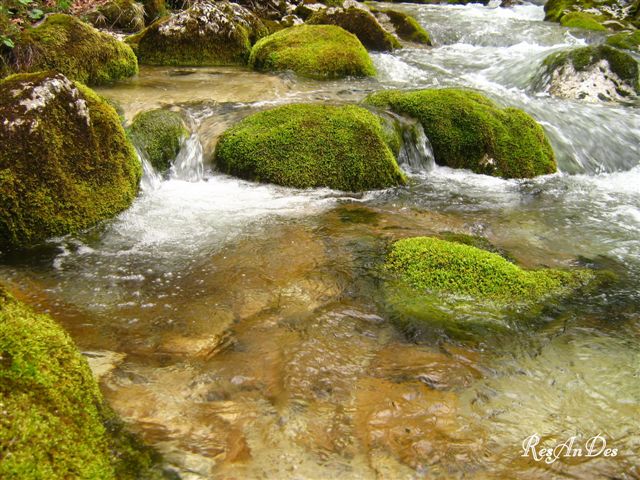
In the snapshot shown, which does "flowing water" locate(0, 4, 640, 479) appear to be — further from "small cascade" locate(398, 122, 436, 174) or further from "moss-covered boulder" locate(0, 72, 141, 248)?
"moss-covered boulder" locate(0, 72, 141, 248)

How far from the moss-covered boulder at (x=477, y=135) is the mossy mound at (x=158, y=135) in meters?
3.16

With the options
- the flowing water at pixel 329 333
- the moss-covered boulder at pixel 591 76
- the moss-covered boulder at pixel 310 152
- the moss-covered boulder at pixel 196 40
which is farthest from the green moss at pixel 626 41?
the moss-covered boulder at pixel 310 152

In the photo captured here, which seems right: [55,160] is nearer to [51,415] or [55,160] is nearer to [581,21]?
[51,415]

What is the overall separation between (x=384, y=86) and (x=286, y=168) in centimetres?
473

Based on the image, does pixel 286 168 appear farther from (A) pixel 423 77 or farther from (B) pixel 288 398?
(A) pixel 423 77

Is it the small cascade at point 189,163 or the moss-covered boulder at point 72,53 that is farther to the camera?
the moss-covered boulder at point 72,53

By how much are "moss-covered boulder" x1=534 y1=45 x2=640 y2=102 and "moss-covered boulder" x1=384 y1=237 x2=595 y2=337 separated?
27.0 ft

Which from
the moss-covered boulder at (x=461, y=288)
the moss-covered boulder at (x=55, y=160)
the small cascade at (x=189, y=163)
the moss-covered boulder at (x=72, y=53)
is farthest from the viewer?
the moss-covered boulder at (x=72, y=53)

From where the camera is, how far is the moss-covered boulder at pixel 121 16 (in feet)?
44.2

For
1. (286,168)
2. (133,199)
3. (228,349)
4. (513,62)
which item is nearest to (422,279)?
(228,349)

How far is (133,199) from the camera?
608 cm

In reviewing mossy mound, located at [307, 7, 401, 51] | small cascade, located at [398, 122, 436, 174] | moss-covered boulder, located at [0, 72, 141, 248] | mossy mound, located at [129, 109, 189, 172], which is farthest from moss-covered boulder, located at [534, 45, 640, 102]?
moss-covered boulder, located at [0, 72, 141, 248]

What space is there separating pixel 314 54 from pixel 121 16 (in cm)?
604

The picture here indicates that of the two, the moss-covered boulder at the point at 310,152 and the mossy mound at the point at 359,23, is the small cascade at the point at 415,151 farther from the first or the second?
the mossy mound at the point at 359,23
